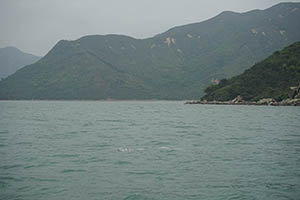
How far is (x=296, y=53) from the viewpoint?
177 metres

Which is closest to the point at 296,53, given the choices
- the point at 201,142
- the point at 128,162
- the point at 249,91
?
the point at 249,91

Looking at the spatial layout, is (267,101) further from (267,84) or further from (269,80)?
(269,80)

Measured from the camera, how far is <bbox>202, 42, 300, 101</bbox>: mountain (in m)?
154

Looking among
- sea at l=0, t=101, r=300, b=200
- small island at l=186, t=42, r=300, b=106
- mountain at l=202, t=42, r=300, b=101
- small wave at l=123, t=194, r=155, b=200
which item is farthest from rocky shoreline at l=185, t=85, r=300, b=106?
small wave at l=123, t=194, r=155, b=200

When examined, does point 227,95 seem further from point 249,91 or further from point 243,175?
point 243,175

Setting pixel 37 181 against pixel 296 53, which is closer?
pixel 37 181

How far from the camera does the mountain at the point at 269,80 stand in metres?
154

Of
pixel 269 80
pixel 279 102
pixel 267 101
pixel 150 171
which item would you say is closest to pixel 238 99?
pixel 269 80

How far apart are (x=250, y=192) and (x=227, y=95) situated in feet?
536

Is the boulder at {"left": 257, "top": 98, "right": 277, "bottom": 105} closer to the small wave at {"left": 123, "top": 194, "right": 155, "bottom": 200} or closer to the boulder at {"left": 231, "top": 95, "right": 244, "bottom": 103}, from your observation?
the boulder at {"left": 231, "top": 95, "right": 244, "bottom": 103}

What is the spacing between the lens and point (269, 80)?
167250 mm

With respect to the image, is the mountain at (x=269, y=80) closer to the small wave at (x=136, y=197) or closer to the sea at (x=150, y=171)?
the sea at (x=150, y=171)

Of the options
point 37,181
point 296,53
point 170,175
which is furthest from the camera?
point 296,53

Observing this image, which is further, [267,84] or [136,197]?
[267,84]
